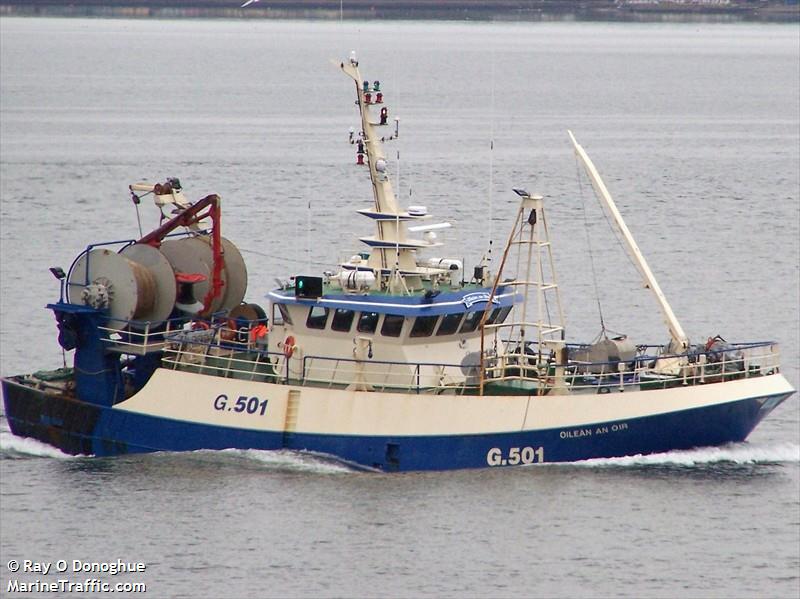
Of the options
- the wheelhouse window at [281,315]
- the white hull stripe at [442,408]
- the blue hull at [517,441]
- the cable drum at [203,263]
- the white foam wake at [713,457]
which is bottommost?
the white foam wake at [713,457]

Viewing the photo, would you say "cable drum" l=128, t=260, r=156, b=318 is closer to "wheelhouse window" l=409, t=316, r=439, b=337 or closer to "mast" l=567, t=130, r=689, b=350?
"wheelhouse window" l=409, t=316, r=439, b=337

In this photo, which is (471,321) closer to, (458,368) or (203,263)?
(458,368)

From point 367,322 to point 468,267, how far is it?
23.7m

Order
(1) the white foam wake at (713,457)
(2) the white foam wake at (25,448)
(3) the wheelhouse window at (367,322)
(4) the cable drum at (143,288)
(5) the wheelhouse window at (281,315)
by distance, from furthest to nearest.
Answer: (2) the white foam wake at (25,448) < (4) the cable drum at (143,288) < (5) the wheelhouse window at (281,315) < (3) the wheelhouse window at (367,322) < (1) the white foam wake at (713,457)

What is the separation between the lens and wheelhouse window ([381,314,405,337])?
40250 mm

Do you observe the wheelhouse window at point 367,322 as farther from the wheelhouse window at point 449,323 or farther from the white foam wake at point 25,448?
the white foam wake at point 25,448

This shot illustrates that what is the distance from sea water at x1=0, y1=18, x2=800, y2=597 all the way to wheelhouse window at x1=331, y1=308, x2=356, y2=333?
3.03 metres

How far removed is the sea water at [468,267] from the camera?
35156 mm

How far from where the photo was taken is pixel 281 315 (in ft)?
138

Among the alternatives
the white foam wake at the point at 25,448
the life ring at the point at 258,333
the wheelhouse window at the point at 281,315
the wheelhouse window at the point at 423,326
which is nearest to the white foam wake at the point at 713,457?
the wheelhouse window at the point at 423,326

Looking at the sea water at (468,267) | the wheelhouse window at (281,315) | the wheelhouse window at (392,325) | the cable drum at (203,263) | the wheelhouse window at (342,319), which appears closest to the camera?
the sea water at (468,267)

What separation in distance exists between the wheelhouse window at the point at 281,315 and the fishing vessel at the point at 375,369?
0.08 metres

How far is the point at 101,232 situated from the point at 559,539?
4561cm

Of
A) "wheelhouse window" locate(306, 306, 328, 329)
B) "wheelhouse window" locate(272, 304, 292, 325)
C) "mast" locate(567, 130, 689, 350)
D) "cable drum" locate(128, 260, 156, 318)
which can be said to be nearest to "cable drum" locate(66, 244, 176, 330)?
"cable drum" locate(128, 260, 156, 318)
